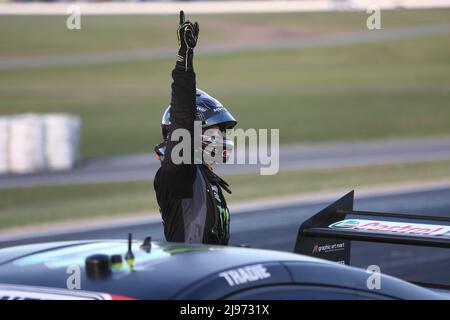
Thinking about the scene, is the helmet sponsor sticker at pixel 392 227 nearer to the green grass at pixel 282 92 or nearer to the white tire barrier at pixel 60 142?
the white tire barrier at pixel 60 142

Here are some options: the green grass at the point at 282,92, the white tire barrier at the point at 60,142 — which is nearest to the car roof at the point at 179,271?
the white tire barrier at the point at 60,142

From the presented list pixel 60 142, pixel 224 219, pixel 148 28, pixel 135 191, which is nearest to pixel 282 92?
pixel 148 28

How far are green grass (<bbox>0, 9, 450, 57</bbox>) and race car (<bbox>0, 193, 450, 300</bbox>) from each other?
55.4 m

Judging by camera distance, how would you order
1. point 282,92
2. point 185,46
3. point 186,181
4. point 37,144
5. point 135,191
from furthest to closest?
1. point 282,92
2. point 37,144
3. point 135,191
4. point 185,46
5. point 186,181

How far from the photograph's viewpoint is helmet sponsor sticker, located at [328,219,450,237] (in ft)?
15.1

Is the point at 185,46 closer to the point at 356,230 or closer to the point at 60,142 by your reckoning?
the point at 356,230

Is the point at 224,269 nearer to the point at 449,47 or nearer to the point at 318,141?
the point at 318,141

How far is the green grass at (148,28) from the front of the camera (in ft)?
197

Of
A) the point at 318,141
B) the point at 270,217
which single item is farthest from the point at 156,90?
the point at 270,217

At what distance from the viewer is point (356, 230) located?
4734 millimetres

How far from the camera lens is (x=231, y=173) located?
67.6ft

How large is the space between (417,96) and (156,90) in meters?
13.4

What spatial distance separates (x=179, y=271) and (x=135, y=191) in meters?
15.5
